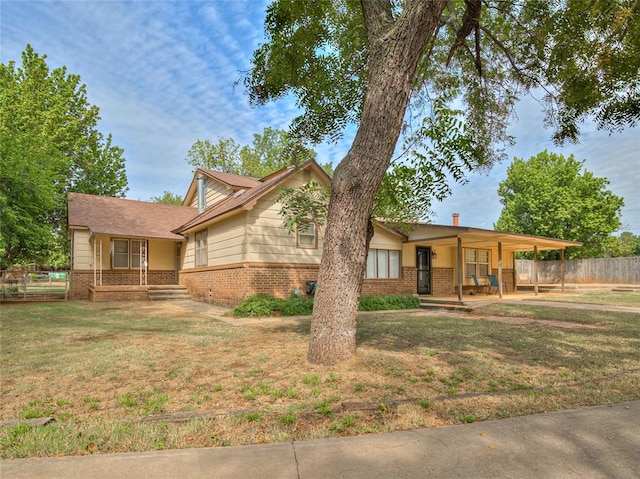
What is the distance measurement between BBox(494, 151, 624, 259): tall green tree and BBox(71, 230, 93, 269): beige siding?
3003cm

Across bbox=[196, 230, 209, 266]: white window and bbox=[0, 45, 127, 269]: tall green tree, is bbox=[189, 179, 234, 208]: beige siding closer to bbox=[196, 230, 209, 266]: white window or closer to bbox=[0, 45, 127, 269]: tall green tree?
bbox=[196, 230, 209, 266]: white window

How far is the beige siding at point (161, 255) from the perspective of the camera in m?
19.0

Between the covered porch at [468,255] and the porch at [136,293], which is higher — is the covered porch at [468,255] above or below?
above

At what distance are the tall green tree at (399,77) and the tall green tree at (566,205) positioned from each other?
25166 millimetres

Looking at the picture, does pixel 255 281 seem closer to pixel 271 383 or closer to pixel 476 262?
pixel 271 383

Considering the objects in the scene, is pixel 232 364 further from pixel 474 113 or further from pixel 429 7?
pixel 474 113

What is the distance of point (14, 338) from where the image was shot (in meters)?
7.15

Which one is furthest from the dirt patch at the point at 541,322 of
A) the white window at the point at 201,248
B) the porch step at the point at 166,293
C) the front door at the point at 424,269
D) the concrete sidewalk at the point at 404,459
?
the porch step at the point at 166,293

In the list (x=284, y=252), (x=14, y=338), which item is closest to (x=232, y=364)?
(x=14, y=338)

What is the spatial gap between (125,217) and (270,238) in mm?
10475

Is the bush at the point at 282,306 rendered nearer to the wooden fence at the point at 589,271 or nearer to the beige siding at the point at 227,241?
the beige siding at the point at 227,241

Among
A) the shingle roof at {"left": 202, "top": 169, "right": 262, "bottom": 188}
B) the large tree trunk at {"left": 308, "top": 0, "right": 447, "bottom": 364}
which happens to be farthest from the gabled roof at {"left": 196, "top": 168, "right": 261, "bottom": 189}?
the large tree trunk at {"left": 308, "top": 0, "right": 447, "bottom": 364}

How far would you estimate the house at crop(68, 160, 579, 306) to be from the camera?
12.7 m

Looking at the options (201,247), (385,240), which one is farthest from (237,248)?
(385,240)
